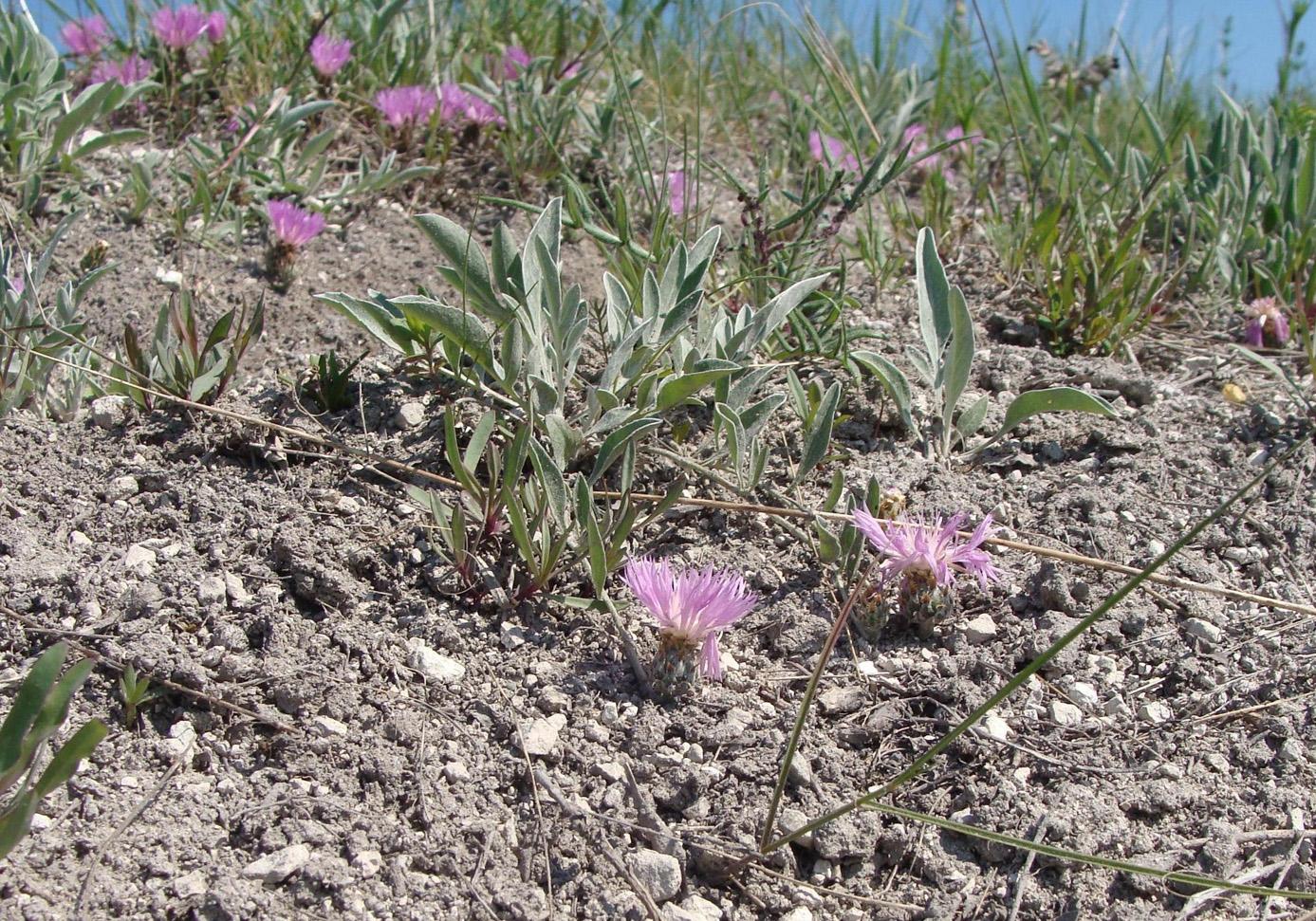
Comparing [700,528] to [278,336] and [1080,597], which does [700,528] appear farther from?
[278,336]

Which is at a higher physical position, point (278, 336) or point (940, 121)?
point (940, 121)

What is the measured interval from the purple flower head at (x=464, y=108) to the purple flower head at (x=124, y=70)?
87cm

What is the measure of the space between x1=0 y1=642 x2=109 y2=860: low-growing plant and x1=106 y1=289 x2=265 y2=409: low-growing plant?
891 mm

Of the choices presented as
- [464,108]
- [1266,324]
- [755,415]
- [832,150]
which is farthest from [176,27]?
[1266,324]

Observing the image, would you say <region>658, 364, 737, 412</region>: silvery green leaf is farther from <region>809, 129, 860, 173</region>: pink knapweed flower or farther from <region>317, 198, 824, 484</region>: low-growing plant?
<region>809, 129, 860, 173</region>: pink knapweed flower

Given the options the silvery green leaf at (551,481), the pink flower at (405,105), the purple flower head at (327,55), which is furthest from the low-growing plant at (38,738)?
the purple flower head at (327,55)

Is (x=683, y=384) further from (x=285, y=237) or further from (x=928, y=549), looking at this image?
(x=285, y=237)

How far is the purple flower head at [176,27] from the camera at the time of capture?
3.25 meters

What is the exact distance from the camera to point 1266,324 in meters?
2.72

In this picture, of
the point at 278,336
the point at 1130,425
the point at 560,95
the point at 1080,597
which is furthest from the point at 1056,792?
the point at 560,95

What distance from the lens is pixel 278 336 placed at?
2537 millimetres

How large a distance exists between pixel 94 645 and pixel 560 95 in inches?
83.3

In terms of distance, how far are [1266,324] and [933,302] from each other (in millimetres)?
988

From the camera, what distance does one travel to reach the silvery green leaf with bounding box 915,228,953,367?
2293mm
